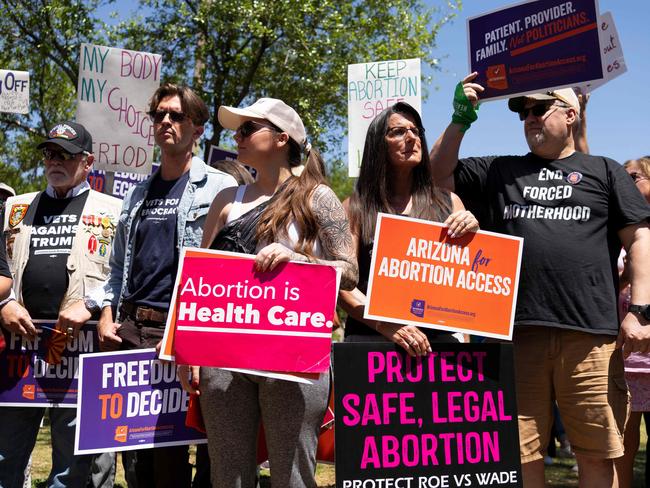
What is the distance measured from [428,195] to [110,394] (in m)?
1.68

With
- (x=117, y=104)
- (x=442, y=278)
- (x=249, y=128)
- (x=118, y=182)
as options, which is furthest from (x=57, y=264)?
(x=118, y=182)

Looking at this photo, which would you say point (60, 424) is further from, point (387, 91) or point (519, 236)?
point (387, 91)

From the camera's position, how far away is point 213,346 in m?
2.96

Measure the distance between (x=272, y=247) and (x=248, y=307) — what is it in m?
0.25

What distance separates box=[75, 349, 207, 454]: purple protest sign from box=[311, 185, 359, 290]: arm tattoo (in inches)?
38.3

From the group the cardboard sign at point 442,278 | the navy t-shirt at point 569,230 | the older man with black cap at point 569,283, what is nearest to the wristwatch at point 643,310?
the older man with black cap at point 569,283

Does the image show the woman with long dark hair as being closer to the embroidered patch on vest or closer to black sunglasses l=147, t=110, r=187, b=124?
black sunglasses l=147, t=110, r=187, b=124

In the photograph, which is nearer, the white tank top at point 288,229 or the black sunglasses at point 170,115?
the white tank top at point 288,229

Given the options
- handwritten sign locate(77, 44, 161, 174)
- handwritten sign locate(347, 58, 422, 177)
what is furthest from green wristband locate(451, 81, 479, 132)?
handwritten sign locate(77, 44, 161, 174)

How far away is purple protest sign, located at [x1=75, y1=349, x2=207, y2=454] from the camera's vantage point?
3459 mm

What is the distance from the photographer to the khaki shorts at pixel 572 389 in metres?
3.57

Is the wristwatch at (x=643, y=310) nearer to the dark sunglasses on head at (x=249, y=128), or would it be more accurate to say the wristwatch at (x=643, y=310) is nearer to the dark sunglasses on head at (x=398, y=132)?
the dark sunglasses on head at (x=398, y=132)

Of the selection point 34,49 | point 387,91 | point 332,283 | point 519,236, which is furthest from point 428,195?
point 34,49

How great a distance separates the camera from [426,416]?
3.33 meters
